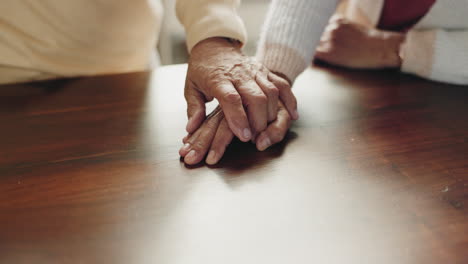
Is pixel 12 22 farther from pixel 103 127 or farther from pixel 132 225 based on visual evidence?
pixel 132 225

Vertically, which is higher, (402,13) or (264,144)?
(402,13)

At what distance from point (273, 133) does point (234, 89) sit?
10cm

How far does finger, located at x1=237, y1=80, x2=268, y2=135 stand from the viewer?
0.57 m

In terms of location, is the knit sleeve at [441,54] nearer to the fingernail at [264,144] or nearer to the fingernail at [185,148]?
the fingernail at [264,144]

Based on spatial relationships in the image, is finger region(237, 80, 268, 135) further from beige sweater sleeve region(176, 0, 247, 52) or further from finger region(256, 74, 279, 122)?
beige sweater sleeve region(176, 0, 247, 52)

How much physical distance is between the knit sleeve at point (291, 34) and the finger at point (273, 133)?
0.48 ft

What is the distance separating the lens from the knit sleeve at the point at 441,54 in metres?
0.76

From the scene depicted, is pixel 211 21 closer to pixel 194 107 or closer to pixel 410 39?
pixel 194 107

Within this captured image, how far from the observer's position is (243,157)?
56cm

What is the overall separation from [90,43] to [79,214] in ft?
1.73

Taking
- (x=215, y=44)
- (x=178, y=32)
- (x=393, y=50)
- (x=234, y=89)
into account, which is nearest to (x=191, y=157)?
(x=234, y=89)

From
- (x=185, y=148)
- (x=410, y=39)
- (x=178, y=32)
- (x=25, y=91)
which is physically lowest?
(x=178, y=32)

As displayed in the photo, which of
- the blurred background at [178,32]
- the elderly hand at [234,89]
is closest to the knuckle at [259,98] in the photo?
the elderly hand at [234,89]

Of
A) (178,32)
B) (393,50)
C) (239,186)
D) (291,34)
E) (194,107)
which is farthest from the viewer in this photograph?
(178,32)
